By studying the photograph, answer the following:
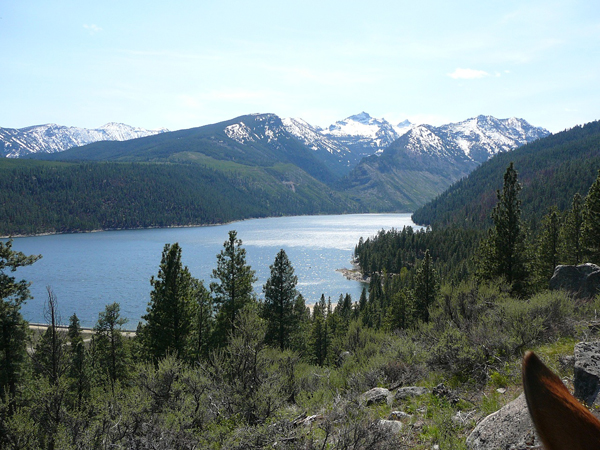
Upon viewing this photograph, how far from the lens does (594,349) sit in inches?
344

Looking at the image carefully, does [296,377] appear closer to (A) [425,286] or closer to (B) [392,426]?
(B) [392,426]

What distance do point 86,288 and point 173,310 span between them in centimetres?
8711

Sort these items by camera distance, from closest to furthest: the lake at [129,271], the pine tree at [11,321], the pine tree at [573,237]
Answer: the pine tree at [11,321] → the pine tree at [573,237] → the lake at [129,271]

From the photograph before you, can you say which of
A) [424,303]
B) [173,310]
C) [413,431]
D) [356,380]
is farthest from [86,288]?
[413,431]

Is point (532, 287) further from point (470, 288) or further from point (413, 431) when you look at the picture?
point (413, 431)

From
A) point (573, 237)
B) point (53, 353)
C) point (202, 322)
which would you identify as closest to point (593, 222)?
point (573, 237)

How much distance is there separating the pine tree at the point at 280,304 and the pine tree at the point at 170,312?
935cm

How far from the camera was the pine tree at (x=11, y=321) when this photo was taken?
25.0 meters

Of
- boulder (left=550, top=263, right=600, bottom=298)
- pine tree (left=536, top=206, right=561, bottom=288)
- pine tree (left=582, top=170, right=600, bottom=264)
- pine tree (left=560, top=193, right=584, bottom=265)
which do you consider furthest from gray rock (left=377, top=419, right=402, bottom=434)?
pine tree (left=536, top=206, right=561, bottom=288)

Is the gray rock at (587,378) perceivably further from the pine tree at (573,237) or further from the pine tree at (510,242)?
the pine tree at (573,237)

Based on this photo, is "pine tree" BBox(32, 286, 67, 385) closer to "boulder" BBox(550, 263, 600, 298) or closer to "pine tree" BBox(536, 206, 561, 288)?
"boulder" BBox(550, 263, 600, 298)

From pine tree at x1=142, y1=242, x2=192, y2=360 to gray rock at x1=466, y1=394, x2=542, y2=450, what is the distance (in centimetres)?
2905

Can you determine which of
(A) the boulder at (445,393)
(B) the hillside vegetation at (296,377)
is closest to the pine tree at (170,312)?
(B) the hillside vegetation at (296,377)

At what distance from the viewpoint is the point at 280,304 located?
40.3m
